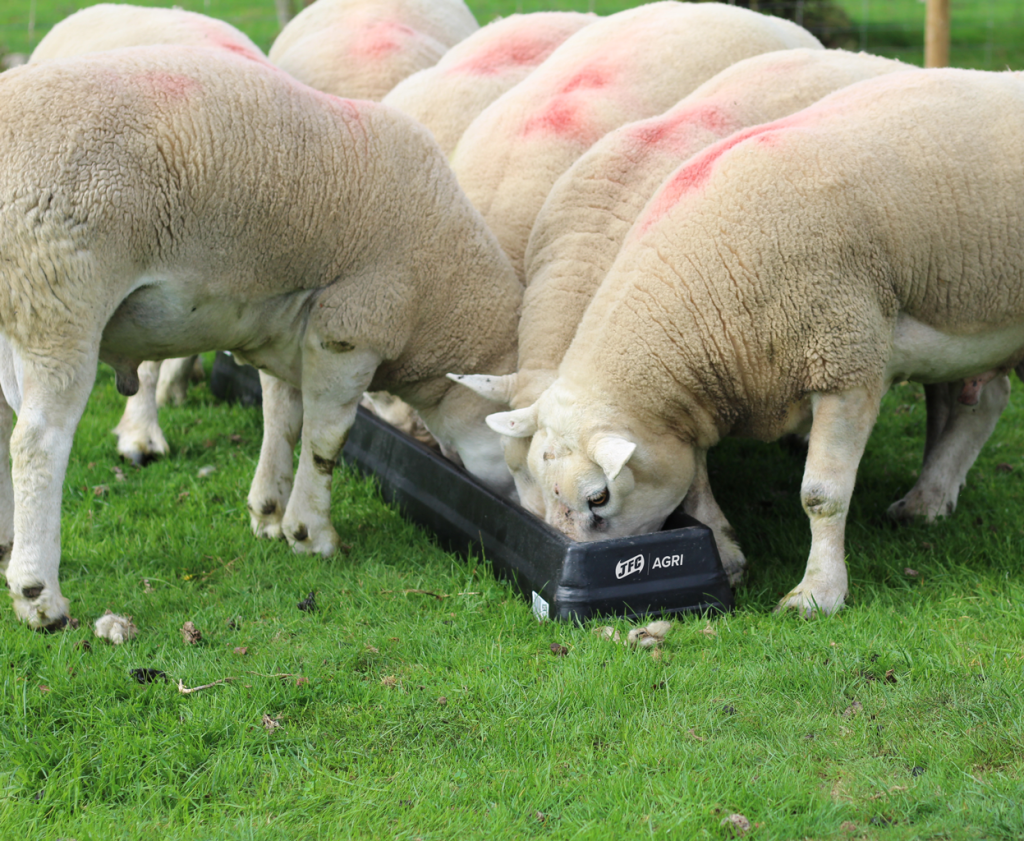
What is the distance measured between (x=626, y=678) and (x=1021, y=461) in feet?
11.2

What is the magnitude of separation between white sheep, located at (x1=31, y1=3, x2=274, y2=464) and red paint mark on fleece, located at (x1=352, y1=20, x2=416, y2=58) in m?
0.94

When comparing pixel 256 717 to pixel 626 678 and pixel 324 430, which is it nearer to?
pixel 626 678

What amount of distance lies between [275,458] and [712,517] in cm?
201

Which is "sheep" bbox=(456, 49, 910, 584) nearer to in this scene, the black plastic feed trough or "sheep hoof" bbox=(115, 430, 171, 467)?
the black plastic feed trough

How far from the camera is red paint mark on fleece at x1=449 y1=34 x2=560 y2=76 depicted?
656cm

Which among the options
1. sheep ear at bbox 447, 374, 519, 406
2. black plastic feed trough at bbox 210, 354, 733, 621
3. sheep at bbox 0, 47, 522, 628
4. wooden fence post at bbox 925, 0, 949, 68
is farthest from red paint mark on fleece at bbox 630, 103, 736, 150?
wooden fence post at bbox 925, 0, 949, 68

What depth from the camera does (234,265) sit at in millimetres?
4113

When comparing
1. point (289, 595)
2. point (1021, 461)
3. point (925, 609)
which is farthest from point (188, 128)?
point (1021, 461)

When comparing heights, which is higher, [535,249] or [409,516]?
[535,249]

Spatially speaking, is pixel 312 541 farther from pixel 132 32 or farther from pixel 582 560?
pixel 132 32

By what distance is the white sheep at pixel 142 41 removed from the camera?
20.1 feet

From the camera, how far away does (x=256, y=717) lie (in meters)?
3.35

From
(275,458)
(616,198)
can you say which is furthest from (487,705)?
(616,198)

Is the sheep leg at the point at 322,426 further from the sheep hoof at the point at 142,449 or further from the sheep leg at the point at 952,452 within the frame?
the sheep leg at the point at 952,452
